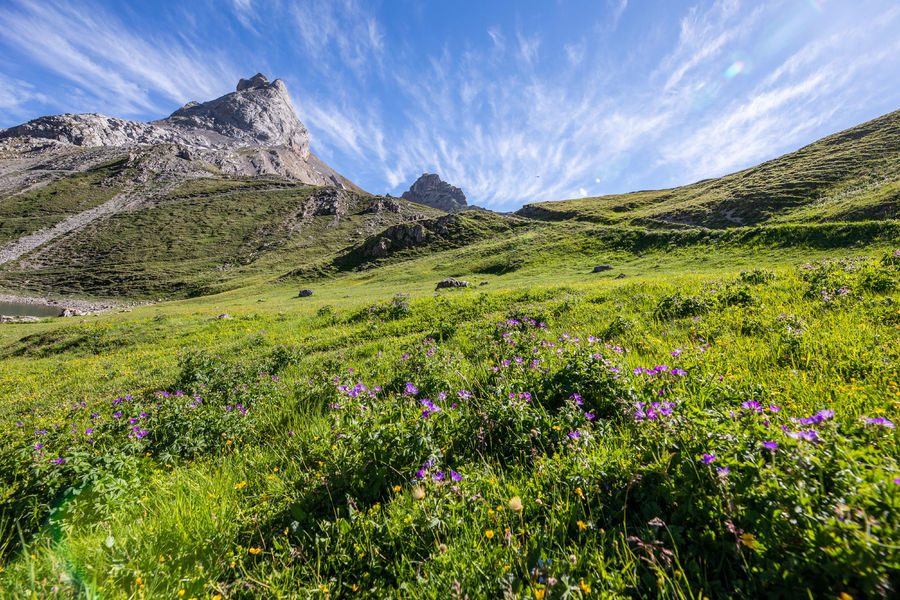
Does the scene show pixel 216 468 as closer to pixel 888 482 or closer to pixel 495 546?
pixel 495 546

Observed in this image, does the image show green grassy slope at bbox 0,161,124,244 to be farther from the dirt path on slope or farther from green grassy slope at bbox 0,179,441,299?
green grassy slope at bbox 0,179,441,299

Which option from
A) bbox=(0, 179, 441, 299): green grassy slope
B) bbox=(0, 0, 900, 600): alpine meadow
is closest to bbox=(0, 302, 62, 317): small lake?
bbox=(0, 179, 441, 299): green grassy slope

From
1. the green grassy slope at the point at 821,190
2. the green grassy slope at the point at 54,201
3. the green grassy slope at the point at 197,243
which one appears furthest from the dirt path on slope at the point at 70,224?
the green grassy slope at the point at 821,190

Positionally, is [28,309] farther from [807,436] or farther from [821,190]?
[821,190]

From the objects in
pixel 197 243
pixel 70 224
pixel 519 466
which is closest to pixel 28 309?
pixel 197 243

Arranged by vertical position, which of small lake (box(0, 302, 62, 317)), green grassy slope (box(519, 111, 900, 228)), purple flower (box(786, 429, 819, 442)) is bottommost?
purple flower (box(786, 429, 819, 442))

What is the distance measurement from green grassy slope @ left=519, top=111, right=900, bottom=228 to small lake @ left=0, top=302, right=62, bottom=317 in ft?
349

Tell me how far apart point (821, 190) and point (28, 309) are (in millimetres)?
135664

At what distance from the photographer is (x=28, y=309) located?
6738cm

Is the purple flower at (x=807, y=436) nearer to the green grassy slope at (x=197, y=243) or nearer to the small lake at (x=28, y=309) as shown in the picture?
the green grassy slope at (x=197, y=243)

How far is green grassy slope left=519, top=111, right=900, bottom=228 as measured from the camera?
35156mm

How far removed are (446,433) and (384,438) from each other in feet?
2.21

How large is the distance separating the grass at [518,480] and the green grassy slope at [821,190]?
42.4 m

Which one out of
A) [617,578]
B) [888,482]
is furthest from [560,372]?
[888,482]
